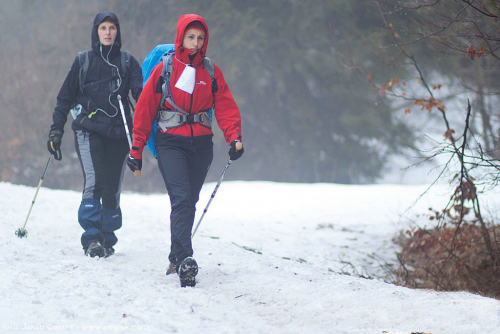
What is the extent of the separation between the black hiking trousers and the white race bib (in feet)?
1.32

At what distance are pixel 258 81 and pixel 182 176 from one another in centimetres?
1771

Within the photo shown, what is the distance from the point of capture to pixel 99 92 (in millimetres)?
5355

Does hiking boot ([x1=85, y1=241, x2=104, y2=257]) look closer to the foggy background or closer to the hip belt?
the hip belt

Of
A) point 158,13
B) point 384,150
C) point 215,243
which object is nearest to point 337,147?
point 384,150

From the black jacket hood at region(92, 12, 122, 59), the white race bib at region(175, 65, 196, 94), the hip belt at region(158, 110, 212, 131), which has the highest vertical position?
the black jacket hood at region(92, 12, 122, 59)

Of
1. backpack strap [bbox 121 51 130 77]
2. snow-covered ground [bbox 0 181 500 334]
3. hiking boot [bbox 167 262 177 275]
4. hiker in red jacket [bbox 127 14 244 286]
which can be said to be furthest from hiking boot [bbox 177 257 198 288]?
backpack strap [bbox 121 51 130 77]

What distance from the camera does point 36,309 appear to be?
3.31 metres

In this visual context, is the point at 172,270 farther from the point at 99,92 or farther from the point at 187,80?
the point at 99,92

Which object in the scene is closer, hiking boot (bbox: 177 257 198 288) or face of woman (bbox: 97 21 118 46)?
hiking boot (bbox: 177 257 198 288)

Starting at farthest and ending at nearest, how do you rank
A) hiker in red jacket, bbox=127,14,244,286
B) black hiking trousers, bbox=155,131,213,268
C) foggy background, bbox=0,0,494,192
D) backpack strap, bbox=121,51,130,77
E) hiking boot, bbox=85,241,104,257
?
foggy background, bbox=0,0,494,192 < backpack strap, bbox=121,51,130,77 < hiking boot, bbox=85,241,104,257 < hiker in red jacket, bbox=127,14,244,286 < black hiking trousers, bbox=155,131,213,268

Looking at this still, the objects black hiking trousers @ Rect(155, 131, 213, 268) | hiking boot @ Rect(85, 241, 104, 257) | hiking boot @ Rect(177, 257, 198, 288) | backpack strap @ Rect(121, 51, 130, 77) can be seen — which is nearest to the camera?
hiking boot @ Rect(177, 257, 198, 288)

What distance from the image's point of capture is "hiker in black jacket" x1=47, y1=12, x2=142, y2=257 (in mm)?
5312

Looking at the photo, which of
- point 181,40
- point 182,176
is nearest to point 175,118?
point 182,176

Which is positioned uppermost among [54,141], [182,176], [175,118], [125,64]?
[125,64]
